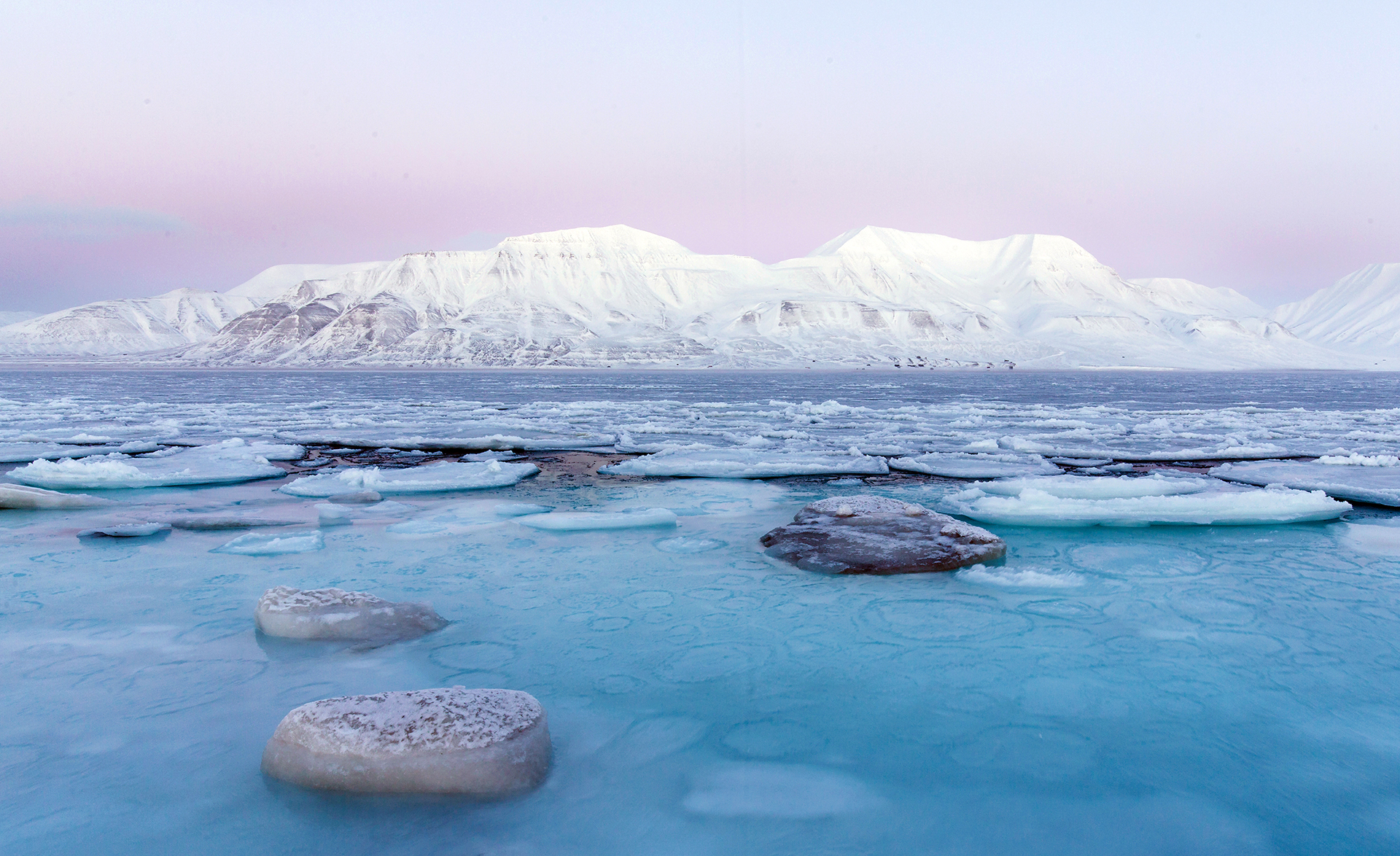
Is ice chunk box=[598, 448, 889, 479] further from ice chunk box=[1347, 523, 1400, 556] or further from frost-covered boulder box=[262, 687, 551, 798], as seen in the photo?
frost-covered boulder box=[262, 687, 551, 798]

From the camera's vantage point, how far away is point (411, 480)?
36.1 feet

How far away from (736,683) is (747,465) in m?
7.65

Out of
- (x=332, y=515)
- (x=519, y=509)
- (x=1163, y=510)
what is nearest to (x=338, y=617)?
(x=332, y=515)

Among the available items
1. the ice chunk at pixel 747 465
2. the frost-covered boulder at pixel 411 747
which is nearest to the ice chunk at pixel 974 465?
the ice chunk at pixel 747 465

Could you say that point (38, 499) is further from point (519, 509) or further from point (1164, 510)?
point (1164, 510)

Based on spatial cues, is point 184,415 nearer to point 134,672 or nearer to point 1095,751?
point 134,672

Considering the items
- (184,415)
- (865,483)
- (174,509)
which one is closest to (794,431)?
(865,483)

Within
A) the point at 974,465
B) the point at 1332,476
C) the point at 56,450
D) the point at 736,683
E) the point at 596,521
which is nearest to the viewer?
the point at 736,683

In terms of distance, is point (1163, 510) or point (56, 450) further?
point (56, 450)

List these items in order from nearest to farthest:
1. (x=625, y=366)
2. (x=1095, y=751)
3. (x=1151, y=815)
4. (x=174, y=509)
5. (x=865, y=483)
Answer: (x=1151, y=815)
(x=1095, y=751)
(x=174, y=509)
(x=865, y=483)
(x=625, y=366)

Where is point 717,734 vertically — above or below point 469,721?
below

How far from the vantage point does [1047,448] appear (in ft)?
47.5

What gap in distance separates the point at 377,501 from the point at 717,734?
285 inches

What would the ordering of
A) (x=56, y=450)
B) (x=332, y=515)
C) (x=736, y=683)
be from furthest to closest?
(x=56, y=450) → (x=332, y=515) → (x=736, y=683)
